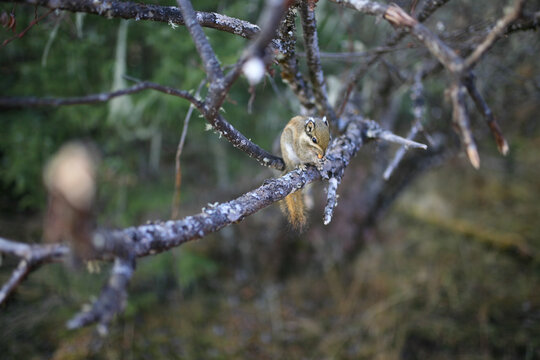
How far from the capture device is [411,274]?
5.00 meters

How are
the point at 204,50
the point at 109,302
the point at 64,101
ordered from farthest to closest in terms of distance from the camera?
the point at 64,101, the point at 204,50, the point at 109,302

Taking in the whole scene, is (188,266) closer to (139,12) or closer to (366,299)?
(366,299)

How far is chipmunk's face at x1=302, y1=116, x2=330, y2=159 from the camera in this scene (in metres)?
1.65

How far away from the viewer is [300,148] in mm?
1698

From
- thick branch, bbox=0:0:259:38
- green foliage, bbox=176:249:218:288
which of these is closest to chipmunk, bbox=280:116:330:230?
thick branch, bbox=0:0:259:38

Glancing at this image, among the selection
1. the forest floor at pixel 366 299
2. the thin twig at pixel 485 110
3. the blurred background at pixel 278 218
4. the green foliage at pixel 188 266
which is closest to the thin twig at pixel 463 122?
the thin twig at pixel 485 110

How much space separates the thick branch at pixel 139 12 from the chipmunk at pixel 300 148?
549 mm

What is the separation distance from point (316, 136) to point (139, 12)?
0.98m

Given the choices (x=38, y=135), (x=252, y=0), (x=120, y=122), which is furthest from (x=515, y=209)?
(x=38, y=135)

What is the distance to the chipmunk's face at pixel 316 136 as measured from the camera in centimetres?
165

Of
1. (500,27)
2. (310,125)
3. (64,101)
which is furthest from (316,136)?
(64,101)

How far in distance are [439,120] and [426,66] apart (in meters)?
1.20

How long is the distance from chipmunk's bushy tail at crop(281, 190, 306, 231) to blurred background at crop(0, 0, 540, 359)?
1292 millimetres

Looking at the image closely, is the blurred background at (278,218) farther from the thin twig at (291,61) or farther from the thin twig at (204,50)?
the thin twig at (204,50)
